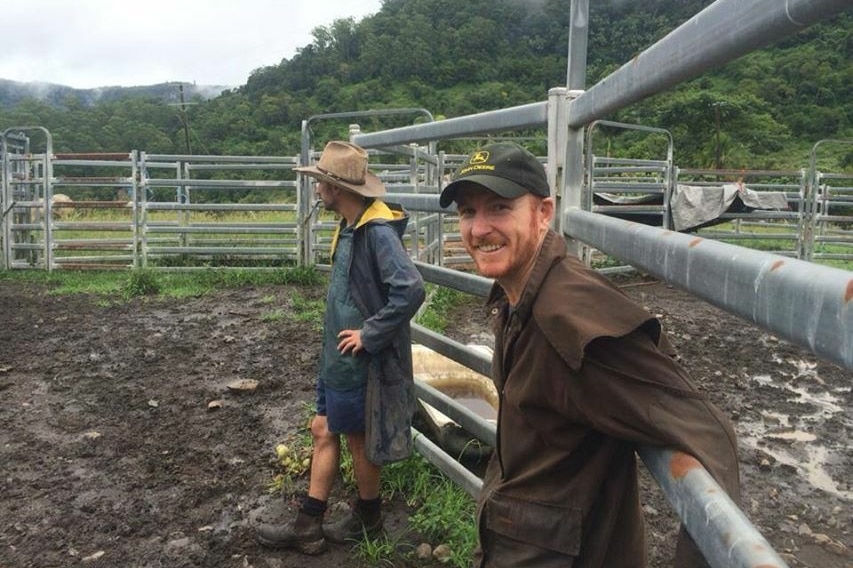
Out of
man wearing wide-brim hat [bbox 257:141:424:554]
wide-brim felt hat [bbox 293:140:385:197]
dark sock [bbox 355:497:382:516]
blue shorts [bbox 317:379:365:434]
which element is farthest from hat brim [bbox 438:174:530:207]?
dark sock [bbox 355:497:382:516]

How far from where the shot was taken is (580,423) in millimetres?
1353

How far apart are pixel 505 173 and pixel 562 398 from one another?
54cm

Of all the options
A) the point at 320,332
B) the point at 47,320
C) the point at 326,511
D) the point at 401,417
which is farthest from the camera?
the point at 47,320

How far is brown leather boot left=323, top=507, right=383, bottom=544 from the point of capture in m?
3.26

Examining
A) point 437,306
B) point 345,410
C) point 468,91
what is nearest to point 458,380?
point 345,410

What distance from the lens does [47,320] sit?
8109mm

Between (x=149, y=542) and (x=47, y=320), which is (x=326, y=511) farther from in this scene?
(x=47, y=320)

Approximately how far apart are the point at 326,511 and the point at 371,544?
18.4 inches

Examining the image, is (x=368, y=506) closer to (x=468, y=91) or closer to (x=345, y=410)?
(x=345, y=410)

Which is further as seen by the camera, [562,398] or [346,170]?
[346,170]

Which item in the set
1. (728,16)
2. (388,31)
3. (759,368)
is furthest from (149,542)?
(388,31)

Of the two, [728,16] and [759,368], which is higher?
[728,16]

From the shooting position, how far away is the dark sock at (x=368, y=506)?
325 cm

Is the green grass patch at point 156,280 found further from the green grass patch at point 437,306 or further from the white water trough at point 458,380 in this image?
the white water trough at point 458,380
